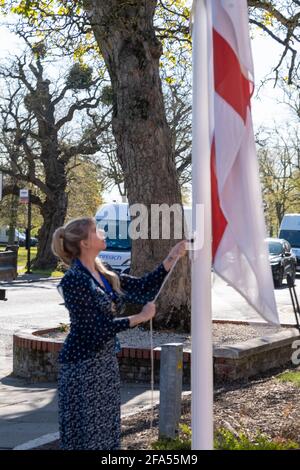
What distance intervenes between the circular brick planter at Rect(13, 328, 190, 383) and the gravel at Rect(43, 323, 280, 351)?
0.22 metres

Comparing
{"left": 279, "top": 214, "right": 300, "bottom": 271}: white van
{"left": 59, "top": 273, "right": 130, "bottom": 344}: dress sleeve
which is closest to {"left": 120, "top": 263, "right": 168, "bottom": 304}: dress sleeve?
{"left": 59, "top": 273, "right": 130, "bottom": 344}: dress sleeve

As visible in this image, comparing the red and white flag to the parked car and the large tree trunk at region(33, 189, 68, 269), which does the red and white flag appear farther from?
the large tree trunk at region(33, 189, 68, 269)

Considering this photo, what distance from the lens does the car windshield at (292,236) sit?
4116cm

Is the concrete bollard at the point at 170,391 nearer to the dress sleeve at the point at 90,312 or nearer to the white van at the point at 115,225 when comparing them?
the dress sleeve at the point at 90,312

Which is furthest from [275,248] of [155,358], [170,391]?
[170,391]

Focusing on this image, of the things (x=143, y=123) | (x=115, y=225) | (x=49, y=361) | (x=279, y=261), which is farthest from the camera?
(x=279, y=261)

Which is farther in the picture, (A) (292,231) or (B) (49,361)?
(A) (292,231)

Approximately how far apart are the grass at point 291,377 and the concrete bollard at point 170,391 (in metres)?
2.68

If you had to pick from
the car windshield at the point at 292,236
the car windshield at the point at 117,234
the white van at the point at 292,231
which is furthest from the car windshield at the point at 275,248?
the car windshield at the point at 292,236

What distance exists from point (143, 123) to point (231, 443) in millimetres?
6546

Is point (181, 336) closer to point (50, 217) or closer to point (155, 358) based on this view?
point (155, 358)

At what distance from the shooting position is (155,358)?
9.71 meters

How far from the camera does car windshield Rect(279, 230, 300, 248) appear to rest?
1620 inches
